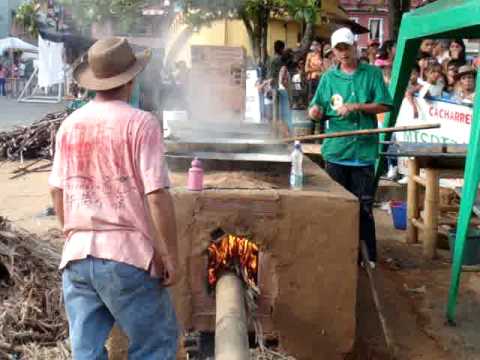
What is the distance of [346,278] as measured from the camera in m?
4.36

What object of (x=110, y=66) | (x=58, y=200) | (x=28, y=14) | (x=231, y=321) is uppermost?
(x=28, y=14)

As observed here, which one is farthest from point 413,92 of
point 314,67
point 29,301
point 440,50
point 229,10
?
point 29,301

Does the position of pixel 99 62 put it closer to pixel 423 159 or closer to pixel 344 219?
pixel 344 219

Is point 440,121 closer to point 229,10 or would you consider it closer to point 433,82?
point 433,82

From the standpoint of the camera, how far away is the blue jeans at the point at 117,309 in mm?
3045

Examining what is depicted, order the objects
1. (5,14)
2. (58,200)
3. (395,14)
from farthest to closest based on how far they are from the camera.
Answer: (5,14), (395,14), (58,200)

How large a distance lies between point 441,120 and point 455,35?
2787mm

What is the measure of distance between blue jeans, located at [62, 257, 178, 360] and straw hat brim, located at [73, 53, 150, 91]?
0.77 meters

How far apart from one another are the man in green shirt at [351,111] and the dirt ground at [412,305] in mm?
637

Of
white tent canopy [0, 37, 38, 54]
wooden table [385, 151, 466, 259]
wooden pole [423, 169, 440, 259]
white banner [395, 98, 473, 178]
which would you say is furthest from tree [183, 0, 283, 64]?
white tent canopy [0, 37, 38, 54]

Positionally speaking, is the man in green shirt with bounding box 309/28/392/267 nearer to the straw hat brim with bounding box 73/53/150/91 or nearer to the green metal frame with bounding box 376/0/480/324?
the green metal frame with bounding box 376/0/480/324

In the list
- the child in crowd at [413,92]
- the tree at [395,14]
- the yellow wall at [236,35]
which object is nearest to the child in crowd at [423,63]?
the child in crowd at [413,92]

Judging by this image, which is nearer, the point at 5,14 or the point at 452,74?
the point at 452,74

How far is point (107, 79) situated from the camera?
3.13 meters
